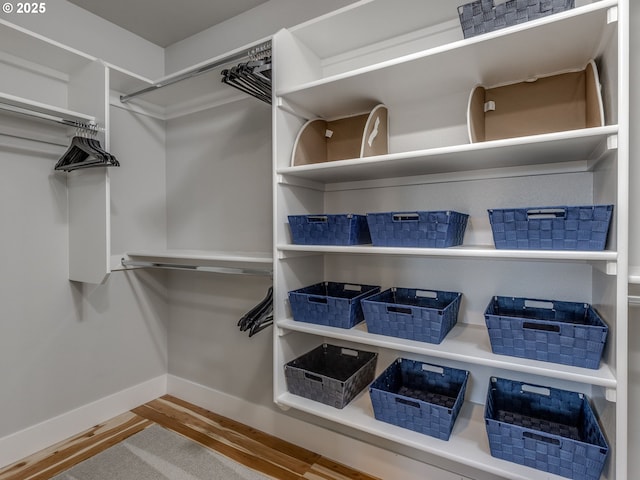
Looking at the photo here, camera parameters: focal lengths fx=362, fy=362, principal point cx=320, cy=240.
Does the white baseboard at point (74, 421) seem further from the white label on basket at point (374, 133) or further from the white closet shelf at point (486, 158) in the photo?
the white label on basket at point (374, 133)

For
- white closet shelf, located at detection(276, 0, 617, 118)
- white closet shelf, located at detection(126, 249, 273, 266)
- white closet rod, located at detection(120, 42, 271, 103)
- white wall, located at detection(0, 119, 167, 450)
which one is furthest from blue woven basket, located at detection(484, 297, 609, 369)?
white wall, located at detection(0, 119, 167, 450)

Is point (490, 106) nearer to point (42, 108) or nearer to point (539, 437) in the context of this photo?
point (539, 437)

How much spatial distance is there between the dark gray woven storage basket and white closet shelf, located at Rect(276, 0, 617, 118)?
8 centimetres

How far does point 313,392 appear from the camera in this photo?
5.23 ft

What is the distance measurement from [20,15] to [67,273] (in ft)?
4.61

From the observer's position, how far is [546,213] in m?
1.12

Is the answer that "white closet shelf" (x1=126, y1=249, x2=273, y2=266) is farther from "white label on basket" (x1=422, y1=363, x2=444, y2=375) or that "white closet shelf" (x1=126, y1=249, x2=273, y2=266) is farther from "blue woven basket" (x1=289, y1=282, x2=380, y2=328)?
"white label on basket" (x1=422, y1=363, x2=444, y2=375)

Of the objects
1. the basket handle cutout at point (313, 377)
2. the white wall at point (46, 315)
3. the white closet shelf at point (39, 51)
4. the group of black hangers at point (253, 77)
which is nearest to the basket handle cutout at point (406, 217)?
the basket handle cutout at point (313, 377)

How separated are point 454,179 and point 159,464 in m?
2.03

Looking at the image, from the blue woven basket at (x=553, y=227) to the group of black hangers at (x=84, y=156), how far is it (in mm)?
1778

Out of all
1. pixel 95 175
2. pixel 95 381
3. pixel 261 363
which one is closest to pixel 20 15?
pixel 95 175

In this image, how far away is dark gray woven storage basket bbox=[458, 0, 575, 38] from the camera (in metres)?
1.16

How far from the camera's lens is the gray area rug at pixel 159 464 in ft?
5.85

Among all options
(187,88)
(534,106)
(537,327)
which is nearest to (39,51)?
(187,88)
